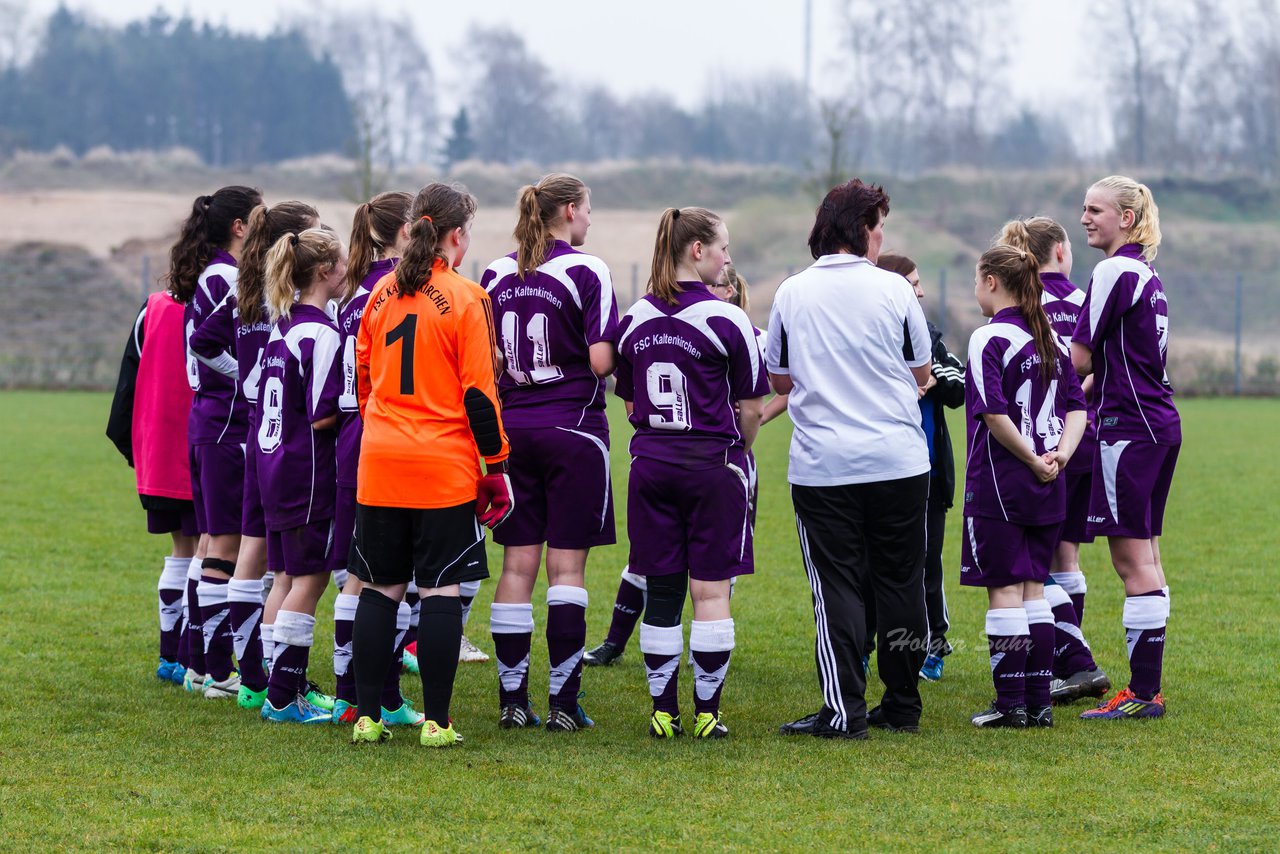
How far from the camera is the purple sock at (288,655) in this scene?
561cm

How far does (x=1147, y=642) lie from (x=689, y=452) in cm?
213

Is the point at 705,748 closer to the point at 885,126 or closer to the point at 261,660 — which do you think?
the point at 261,660

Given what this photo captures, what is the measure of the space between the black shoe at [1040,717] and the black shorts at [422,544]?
7.54 ft

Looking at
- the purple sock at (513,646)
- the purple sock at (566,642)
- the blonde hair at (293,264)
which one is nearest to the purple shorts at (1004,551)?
the purple sock at (566,642)

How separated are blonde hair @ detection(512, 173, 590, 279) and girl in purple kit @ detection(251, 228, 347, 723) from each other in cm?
79

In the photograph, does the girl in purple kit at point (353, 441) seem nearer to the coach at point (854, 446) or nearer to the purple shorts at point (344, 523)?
the purple shorts at point (344, 523)

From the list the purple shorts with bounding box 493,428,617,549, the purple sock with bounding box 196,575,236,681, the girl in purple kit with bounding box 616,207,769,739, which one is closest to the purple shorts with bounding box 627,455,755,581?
the girl in purple kit with bounding box 616,207,769,739

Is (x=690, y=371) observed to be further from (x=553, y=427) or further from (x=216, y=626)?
(x=216, y=626)

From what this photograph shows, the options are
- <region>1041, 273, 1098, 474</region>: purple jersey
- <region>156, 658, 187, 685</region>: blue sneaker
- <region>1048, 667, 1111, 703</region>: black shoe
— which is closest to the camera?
<region>1048, 667, 1111, 703</region>: black shoe

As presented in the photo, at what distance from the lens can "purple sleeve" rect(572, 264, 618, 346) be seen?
213 inches

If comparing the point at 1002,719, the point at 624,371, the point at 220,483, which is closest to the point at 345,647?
the point at 220,483

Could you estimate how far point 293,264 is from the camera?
5.64 meters

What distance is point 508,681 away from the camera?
5.60m

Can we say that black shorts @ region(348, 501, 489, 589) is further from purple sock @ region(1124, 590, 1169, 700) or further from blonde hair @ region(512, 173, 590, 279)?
purple sock @ region(1124, 590, 1169, 700)
